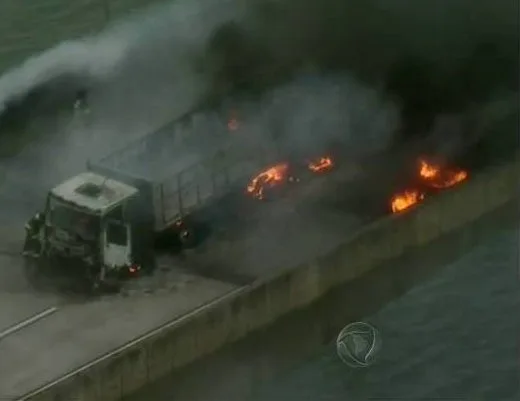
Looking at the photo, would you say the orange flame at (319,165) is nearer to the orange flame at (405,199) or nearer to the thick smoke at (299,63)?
the thick smoke at (299,63)

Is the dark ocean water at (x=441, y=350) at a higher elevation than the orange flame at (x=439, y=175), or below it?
below

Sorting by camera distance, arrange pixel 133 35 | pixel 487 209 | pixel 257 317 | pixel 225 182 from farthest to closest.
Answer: pixel 133 35 → pixel 487 209 → pixel 225 182 → pixel 257 317

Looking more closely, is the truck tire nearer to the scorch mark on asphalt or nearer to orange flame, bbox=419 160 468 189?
the scorch mark on asphalt

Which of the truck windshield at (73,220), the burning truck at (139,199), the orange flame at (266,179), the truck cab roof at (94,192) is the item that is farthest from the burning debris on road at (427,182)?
the truck windshield at (73,220)

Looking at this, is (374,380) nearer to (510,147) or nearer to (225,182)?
(225,182)

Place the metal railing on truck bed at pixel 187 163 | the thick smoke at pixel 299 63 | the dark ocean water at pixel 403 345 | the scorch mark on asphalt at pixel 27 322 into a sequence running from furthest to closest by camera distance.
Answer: the thick smoke at pixel 299 63, the metal railing on truck bed at pixel 187 163, the dark ocean water at pixel 403 345, the scorch mark on asphalt at pixel 27 322

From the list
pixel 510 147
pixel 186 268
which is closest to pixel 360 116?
pixel 510 147

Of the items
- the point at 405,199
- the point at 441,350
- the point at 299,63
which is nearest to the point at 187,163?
the point at 405,199

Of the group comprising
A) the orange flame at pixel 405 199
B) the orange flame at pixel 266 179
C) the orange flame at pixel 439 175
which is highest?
the orange flame at pixel 439 175
